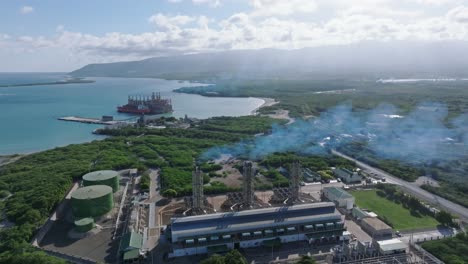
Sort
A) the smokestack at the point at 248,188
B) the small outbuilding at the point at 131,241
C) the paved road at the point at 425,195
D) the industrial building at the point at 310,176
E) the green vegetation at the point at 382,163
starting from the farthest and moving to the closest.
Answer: the green vegetation at the point at 382,163, the industrial building at the point at 310,176, the paved road at the point at 425,195, the smokestack at the point at 248,188, the small outbuilding at the point at 131,241

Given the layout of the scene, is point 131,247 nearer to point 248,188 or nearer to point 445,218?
point 248,188

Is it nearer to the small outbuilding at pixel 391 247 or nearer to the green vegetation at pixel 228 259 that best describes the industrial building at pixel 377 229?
the small outbuilding at pixel 391 247

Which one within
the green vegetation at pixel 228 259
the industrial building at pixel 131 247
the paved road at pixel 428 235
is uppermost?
the green vegetation at pixel 228 259

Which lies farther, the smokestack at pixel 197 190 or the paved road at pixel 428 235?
the smokestack at pixel 197 190

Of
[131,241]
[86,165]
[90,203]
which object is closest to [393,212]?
[131,241]

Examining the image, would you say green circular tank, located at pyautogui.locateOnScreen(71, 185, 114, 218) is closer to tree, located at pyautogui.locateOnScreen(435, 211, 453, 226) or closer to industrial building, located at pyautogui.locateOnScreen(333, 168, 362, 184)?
industrial building, located at pyautogui.locateOnScreen(333, 168, 362, 184)

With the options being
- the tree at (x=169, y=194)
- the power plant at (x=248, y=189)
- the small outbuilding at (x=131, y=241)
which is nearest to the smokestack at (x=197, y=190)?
the power plant at (x=248, y=189)

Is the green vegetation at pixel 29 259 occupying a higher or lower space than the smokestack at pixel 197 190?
lower
